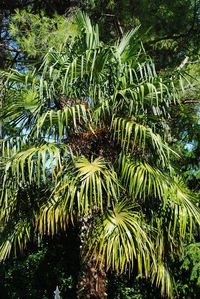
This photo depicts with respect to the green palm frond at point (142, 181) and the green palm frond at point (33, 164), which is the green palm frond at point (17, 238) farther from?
the green palm frond at point (142, 181)

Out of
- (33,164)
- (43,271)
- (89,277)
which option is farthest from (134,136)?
(43,271)

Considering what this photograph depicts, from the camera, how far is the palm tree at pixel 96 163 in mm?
5406

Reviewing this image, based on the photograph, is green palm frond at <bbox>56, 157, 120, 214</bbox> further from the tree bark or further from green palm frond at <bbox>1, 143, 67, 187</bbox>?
the tree bark

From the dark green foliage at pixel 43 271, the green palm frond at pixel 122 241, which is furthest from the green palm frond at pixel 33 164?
the dark green foliage at pixel 43 271

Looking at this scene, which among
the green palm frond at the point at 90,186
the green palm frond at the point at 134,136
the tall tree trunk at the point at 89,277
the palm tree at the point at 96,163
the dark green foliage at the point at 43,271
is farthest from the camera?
the dark green foliage at the point at 43,271

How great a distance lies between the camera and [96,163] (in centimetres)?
567

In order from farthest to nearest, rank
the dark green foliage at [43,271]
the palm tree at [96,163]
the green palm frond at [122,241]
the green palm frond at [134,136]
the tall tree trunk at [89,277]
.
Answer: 1. the dark green foliage at [43,271]
2. the green palm frond at [134,136]
3. the tall tree trunk at [89,277]
4. the palm tree at [96,163]
5. the green palm frond at [122,241]

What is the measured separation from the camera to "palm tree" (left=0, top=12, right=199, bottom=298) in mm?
5406

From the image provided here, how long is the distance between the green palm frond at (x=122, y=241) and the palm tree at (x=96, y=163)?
0.01 meters

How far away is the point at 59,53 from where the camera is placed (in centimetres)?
638

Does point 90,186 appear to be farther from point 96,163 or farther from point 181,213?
point 181,213

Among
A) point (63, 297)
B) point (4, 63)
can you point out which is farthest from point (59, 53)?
point (63, 297)

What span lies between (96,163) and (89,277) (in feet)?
4.23

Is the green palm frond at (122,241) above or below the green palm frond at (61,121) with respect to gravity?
below
